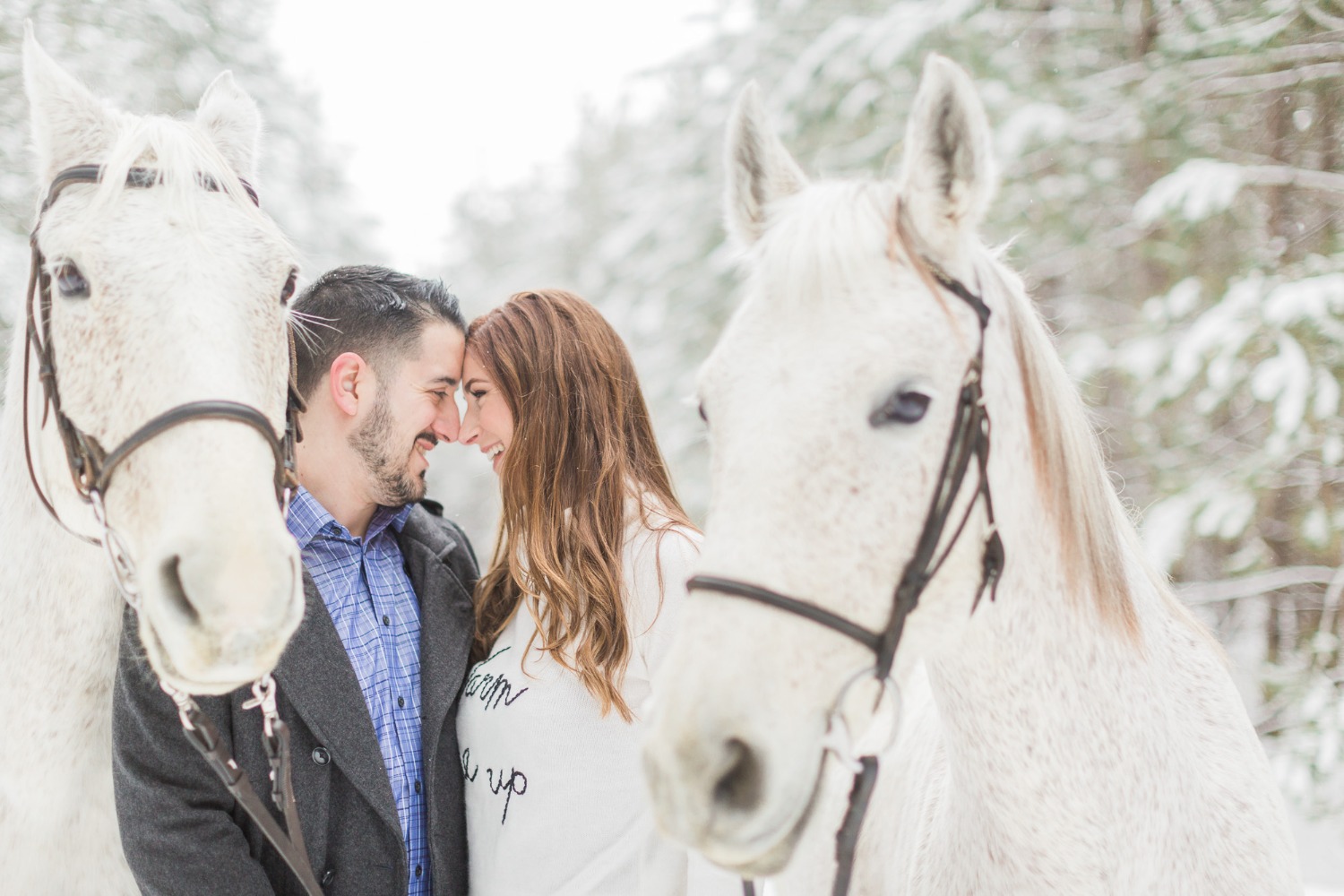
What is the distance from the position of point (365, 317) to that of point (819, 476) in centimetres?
180

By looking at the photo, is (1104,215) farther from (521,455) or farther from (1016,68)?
(521,455)

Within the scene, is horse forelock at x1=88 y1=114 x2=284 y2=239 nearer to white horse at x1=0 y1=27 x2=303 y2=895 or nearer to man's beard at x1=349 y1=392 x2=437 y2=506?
white horse at x1=0 y1=27 x2=303 y2=895

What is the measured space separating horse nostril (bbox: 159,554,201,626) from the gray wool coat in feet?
1.97

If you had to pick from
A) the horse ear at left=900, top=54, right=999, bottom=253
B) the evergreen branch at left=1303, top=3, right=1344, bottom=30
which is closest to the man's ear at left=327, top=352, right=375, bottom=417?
the horse ear at left=900, top=54, right=999, bottom=253

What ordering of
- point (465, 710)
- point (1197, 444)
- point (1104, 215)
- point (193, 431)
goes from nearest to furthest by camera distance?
1. point (193, 431)
2. point (465, 710)
3. point (1197, 444)
4. point (1104, 215)

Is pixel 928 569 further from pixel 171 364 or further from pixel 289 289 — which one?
pixel 289 289

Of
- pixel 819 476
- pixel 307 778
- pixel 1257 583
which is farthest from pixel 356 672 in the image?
pixel 1257 583

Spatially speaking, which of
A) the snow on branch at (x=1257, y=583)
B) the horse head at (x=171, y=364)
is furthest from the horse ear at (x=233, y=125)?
the snow on branch at (x=1257, y=583)

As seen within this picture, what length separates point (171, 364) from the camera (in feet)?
5.24

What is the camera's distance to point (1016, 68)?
6.59 metres

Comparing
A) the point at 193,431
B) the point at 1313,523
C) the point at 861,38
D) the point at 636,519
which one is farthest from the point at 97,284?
the point at 861,38

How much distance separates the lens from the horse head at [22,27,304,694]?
4.80 feet

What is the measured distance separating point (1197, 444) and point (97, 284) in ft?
20.1

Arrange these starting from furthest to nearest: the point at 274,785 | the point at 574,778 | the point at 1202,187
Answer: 1. the point at 1202,187
2. the point at 574,778
3. the point at 274,785
